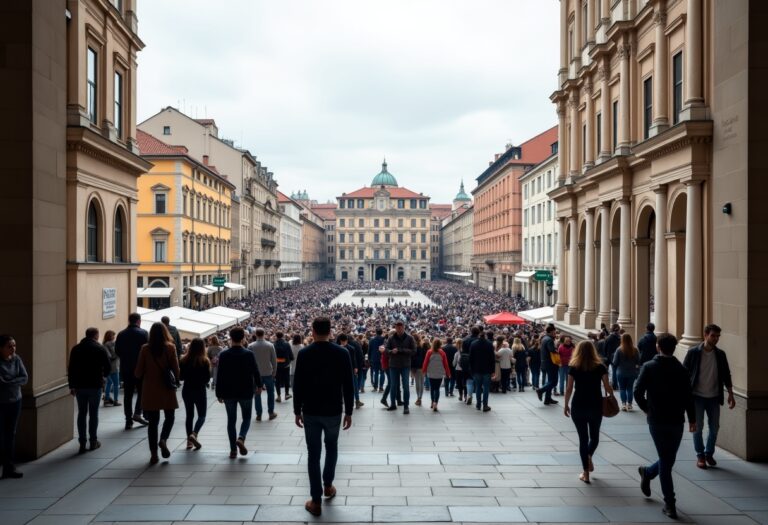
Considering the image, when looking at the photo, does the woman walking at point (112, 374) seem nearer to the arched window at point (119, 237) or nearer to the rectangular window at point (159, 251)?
the arched window at point (119, 237)

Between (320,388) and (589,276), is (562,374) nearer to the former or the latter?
(320,388)

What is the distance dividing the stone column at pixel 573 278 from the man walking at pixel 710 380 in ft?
52.1

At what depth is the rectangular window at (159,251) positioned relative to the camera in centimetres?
4216

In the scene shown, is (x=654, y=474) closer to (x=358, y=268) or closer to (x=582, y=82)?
(x=582, y=82)

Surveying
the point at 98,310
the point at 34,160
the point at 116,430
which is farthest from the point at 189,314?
the point at 34,160

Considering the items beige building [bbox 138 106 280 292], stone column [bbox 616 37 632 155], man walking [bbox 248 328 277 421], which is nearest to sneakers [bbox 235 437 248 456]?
man walking [bbox 248 328 277 421]

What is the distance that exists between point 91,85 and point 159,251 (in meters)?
27.7

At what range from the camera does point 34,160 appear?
8.75 m

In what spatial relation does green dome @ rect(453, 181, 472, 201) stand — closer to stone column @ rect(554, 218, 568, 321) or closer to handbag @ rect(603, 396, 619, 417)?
stone column @ rect(554, 218, 568, 321)

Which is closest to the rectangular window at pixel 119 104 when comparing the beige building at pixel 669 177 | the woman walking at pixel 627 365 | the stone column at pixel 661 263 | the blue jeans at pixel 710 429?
the beige building at pixel 669 177

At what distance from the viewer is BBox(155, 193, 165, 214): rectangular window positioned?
41.9 metres

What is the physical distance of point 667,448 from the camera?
6.70 metres

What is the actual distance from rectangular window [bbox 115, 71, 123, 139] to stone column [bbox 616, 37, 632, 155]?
45.3 feet

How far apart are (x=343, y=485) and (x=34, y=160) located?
5778mm
